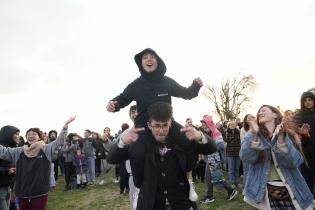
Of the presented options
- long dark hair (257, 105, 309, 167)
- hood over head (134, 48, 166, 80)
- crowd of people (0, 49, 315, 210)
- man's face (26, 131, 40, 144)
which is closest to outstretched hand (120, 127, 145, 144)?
crowd of people (0, 49, 315, 210)

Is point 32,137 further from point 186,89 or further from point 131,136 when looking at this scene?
point 131,136

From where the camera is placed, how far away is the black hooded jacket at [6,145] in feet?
22.9

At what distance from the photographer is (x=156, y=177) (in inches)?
145

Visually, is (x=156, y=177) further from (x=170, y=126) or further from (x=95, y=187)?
(x=95, y=187)

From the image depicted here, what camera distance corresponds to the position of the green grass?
9.47m

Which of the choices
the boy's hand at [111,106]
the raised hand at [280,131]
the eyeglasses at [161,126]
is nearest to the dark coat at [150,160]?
the eyeglasses at [161,126]

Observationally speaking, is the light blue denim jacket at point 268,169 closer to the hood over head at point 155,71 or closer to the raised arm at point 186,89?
the raised arm at point 186,89

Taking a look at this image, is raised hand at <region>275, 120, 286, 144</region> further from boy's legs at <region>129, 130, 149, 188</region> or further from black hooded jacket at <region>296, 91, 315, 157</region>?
black hooded jacket at <region>296, 91, 315, 157</region>

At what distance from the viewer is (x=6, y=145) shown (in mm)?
7578

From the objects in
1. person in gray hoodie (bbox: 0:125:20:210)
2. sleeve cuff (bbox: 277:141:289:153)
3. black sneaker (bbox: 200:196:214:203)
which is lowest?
black sneaker (bbox: 200:196:214:203)

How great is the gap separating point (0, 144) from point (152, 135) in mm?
4861

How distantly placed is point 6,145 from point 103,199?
5411mm

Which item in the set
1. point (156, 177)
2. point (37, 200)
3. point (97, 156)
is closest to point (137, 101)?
point (156, 177)

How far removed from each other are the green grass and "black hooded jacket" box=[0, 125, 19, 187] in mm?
4135
